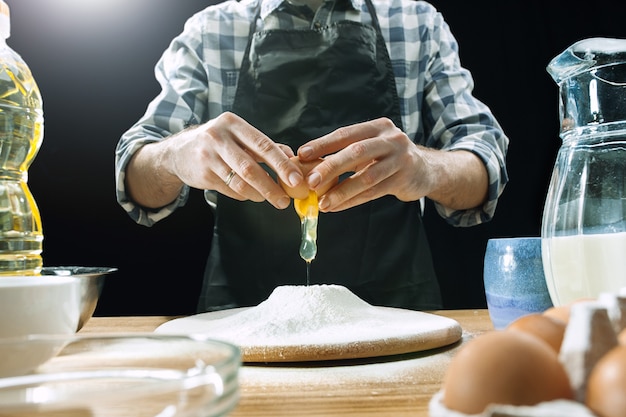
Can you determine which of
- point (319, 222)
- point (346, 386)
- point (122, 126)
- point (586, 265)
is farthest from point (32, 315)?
point (122, 126)

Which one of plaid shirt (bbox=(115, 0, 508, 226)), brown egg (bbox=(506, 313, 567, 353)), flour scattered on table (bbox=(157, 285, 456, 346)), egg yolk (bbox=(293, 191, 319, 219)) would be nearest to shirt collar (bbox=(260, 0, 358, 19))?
plaid shirt (bbox=(115, 0, 508, 226))

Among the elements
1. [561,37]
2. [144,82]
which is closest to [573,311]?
[144,82]

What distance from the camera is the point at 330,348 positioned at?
653mm

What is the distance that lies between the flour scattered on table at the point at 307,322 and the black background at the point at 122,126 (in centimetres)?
138

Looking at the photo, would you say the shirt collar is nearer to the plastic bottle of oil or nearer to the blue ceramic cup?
the plastic bottle of oil

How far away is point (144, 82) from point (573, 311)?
2.21 meters

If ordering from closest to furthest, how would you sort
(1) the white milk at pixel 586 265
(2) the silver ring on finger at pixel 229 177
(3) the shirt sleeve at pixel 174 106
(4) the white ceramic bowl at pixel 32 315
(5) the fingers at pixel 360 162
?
(4) the white ceramic bowl at pixel 32 315, (1) the white milk at pixel 586 265, (5) the fingers at pixel 360 162, (2) the silver ring on finger at pixel 229 177, (3) the shirt sleeve at pixel 174 106

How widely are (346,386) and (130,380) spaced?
0.21 meters

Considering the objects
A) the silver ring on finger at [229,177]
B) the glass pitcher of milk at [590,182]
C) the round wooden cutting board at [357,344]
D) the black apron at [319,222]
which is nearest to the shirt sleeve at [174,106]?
the black apron at [319,222]

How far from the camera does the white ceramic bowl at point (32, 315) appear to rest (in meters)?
0.43

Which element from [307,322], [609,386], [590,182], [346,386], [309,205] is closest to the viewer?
[609,386]

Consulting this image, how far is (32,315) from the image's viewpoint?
0.46 meters

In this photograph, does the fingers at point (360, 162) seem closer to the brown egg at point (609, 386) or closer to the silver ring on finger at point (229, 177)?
the silver ring on finger at point (229, 177)

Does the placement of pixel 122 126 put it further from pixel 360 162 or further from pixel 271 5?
pixel 360 162
